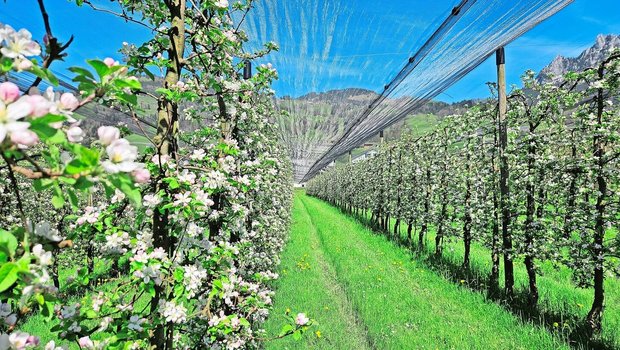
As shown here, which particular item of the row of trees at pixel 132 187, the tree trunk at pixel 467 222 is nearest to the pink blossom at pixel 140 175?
the row of trees at pixel 132 187

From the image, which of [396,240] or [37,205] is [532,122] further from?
[37,205]

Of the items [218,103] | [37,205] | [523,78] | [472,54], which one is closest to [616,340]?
[523,78]

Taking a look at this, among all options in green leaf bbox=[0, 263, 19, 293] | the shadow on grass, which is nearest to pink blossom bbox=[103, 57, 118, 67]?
green leaf bbox=[0, 263, 19, 293]

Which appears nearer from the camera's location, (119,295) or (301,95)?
(119,295)

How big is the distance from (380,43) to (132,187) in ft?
18.1

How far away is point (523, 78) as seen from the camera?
518 centimetres

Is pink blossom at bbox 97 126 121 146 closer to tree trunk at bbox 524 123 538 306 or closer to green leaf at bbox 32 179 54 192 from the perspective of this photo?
green leaf at bbox 32 179 54 192

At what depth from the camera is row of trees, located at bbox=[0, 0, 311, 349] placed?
637 millimetres

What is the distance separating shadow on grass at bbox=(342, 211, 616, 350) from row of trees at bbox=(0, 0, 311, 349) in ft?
14.1

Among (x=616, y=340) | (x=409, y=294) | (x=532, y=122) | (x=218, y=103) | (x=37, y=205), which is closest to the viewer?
(x=218, y=103)

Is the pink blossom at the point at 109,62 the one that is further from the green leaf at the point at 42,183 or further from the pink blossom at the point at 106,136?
the green leaf at the point at 42,183

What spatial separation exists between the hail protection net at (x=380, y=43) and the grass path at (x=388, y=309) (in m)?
3.21

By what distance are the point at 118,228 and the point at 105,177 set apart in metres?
1.16

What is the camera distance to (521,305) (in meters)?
5.44
